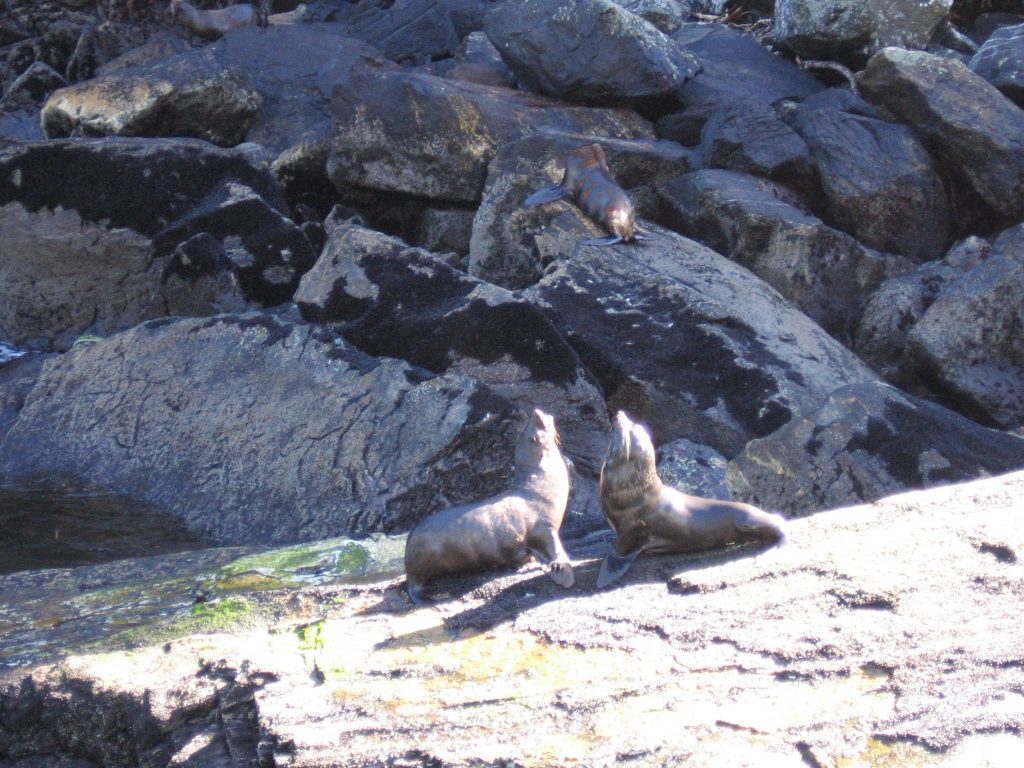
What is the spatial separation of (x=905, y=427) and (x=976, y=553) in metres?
2.14

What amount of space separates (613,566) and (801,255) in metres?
5.52

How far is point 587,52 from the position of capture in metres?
11.5

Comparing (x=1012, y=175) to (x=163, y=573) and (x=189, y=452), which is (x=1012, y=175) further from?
(x=163, y=573)

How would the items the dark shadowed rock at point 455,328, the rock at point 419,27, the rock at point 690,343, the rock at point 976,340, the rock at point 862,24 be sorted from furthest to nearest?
the rock at point 419,27
the rock at point 862,24
the rock at point 976,340
the rock at point 690,343
the dark shadowed rock at point 455,328

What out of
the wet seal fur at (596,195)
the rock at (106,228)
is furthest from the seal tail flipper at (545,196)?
the rock at (106,228)

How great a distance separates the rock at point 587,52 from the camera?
1152cm

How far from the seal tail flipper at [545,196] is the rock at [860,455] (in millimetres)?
3453

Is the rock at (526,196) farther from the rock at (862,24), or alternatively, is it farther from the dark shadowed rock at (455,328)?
the rock at (862,24)

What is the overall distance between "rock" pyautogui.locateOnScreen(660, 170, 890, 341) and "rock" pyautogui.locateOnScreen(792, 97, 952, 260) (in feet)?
2.10

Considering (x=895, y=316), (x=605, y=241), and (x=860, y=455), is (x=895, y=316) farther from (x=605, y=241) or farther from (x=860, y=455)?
(x=860, y=455)

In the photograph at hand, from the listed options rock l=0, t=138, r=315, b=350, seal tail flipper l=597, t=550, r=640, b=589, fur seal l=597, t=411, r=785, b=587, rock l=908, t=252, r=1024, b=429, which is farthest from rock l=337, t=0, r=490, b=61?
seal tail flipper l=597, t=550, r=640, b=589

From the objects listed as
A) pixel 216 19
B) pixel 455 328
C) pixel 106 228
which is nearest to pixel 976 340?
pixel 455 328

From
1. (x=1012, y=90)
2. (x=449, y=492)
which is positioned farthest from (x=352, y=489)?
(x=1012, y=90)

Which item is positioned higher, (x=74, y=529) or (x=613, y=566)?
(x=613, y=566)
